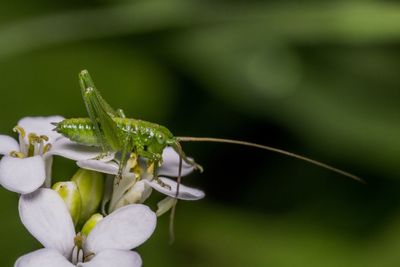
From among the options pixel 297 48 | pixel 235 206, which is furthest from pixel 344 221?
pixel 297 48

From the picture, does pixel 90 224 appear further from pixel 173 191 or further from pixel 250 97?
pixel 250 97

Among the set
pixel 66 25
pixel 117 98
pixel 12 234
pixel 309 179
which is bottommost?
pixel 12 234

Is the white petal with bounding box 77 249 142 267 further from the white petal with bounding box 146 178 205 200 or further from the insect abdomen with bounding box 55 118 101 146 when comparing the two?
the insect abdomen with bounding box 55 118 101 146

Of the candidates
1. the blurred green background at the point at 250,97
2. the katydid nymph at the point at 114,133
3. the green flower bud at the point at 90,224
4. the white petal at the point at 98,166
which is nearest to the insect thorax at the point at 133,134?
the katydid nymph at the point at 114,133

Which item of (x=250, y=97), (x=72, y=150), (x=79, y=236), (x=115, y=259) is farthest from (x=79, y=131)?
(x=250, y=97)

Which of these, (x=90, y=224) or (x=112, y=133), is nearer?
(x=90, y=224)

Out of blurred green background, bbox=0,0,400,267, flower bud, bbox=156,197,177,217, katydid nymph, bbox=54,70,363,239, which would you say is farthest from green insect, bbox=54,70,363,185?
blurred green background, bbox=0,0,400,267

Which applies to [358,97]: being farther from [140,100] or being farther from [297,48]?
[140,100]
